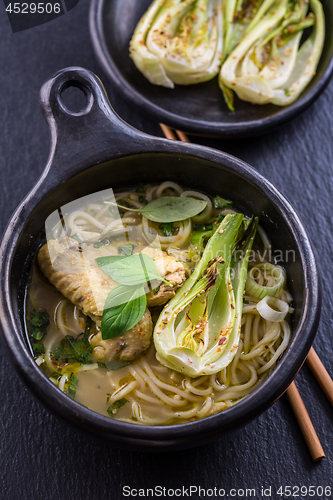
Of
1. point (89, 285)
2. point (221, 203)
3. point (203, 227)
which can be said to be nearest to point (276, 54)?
point (221, 203)

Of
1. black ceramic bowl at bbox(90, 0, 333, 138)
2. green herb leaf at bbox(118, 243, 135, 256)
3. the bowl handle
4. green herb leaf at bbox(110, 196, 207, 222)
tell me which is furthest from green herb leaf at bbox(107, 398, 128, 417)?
black ceramic bowl at bbox(90, 0, 333, 138)

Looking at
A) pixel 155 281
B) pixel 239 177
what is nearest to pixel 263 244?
pixel 239 177

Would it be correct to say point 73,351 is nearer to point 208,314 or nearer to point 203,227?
point 208,314

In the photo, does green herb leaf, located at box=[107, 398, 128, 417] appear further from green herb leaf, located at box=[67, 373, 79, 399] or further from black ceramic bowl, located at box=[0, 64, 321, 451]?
black ceramic bowl, located at box=[0, 64, 321, 451]

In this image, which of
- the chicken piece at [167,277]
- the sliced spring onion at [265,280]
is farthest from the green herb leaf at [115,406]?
the sliced spring onion at [265,280]

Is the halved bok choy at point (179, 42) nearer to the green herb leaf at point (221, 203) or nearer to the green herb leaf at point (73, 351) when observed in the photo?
the green herb leaf at point (221, 203)

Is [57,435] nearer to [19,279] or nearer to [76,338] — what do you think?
[76,338]
